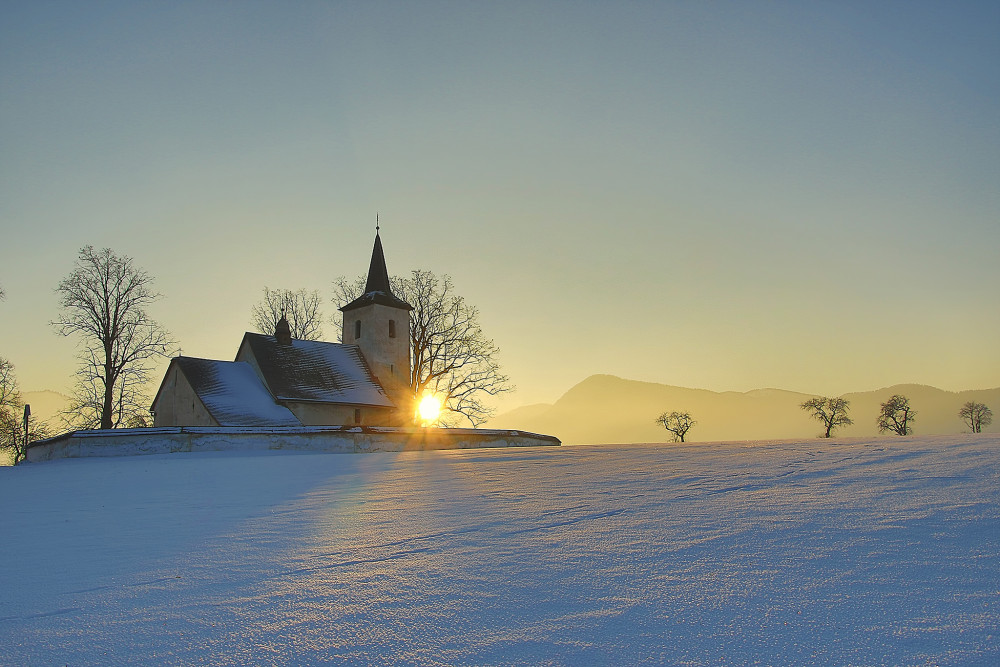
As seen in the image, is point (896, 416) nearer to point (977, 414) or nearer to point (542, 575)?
point (977, 414)

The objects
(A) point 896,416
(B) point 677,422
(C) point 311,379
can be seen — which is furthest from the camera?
(B) point 677,422

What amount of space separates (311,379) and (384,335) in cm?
607

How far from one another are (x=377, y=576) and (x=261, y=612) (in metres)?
0.74

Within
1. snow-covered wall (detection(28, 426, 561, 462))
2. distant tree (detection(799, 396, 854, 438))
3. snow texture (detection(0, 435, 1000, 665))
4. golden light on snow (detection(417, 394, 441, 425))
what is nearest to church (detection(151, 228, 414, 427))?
golden light on snow (detection(417, 394, 441, 425))

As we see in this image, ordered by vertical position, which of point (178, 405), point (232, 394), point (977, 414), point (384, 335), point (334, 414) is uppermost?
point (384, 335)

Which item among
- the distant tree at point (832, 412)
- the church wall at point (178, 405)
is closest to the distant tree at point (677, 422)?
the distant tree at point (832, 412)

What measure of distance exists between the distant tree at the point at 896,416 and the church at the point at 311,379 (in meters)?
41.5

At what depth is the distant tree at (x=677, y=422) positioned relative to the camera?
2404 inches

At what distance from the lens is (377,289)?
41.1m

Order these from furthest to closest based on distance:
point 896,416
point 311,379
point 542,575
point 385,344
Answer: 1. point 896,416
2. point 385,344
3. point 311,379
4. point 542,575

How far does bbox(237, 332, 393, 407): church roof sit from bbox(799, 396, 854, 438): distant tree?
4328 centimetres

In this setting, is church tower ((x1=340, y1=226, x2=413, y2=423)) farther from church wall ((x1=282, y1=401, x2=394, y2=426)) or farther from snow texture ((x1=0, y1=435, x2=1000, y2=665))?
snow texture ((x1=0, y1=435, x2=1000, y2=665))

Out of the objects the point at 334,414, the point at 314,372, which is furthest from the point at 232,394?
the point at 334,414

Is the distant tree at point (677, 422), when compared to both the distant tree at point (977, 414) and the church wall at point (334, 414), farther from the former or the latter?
the church wall at point (334, 414)
